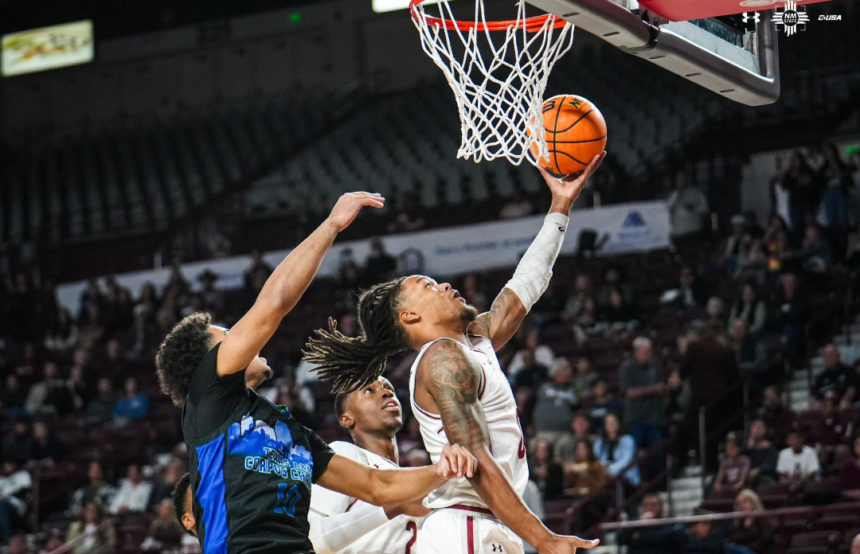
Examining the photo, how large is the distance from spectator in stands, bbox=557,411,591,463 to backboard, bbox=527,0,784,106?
547 cm

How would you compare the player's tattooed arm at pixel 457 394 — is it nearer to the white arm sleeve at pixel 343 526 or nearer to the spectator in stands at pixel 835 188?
the white arm sleeve at pixel 343 526

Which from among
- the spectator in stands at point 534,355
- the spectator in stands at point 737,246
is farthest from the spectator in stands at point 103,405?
the spectator in stands at point 737,246

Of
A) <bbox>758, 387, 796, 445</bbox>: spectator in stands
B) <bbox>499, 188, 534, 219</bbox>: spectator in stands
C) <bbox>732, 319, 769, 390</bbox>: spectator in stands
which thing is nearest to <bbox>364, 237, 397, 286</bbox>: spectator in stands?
<bbox>499, 188, 534, 219</bbox>: spectator in stands

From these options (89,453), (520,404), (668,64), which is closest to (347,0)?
(89,453)

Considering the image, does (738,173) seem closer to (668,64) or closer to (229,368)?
(668,64)

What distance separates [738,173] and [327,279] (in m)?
5.57

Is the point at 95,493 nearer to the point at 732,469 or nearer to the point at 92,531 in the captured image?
the point at 92,531

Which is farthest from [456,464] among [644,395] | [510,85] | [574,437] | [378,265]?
[378,265]

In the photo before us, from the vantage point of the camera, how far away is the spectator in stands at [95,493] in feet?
40.3

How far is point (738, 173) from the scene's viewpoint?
1521cm

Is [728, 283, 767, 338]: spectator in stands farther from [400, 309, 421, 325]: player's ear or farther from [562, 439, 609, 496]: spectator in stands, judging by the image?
[400, 309, 421, 325]: player's ear

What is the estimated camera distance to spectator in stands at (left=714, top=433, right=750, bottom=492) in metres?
9.24

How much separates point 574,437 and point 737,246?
376 cm

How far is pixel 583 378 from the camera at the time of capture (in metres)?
11.2
